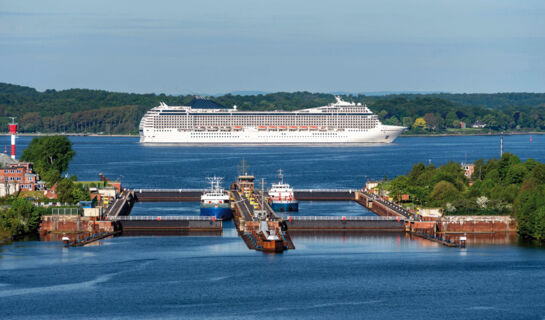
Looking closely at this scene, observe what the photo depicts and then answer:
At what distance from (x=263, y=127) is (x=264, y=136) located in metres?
1.51

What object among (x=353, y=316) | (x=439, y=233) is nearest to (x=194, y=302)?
(x=353, y=316)

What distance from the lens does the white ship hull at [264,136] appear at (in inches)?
6688

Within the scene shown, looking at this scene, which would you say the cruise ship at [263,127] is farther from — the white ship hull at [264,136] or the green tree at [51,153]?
the green tree at [51,153]

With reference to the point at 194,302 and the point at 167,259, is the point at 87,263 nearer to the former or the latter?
the point at 167,259

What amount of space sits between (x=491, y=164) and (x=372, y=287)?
3653 centimetres

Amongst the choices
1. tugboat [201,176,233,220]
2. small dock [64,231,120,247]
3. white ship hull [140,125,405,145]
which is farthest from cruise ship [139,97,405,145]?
small dock [64,231,120,247]

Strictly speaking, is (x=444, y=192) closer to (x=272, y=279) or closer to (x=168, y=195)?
(x=168, y=195)

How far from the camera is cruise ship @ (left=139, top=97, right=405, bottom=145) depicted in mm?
170375

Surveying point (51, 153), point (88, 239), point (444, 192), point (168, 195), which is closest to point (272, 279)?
point (88, 239)

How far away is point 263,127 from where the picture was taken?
17288 cm

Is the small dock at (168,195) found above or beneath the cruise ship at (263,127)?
beneath

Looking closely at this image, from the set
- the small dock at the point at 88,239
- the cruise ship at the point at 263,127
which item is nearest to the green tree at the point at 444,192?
the small dock at the point at 88,239

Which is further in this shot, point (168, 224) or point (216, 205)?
point (216, 205)

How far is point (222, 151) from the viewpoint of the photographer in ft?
481
